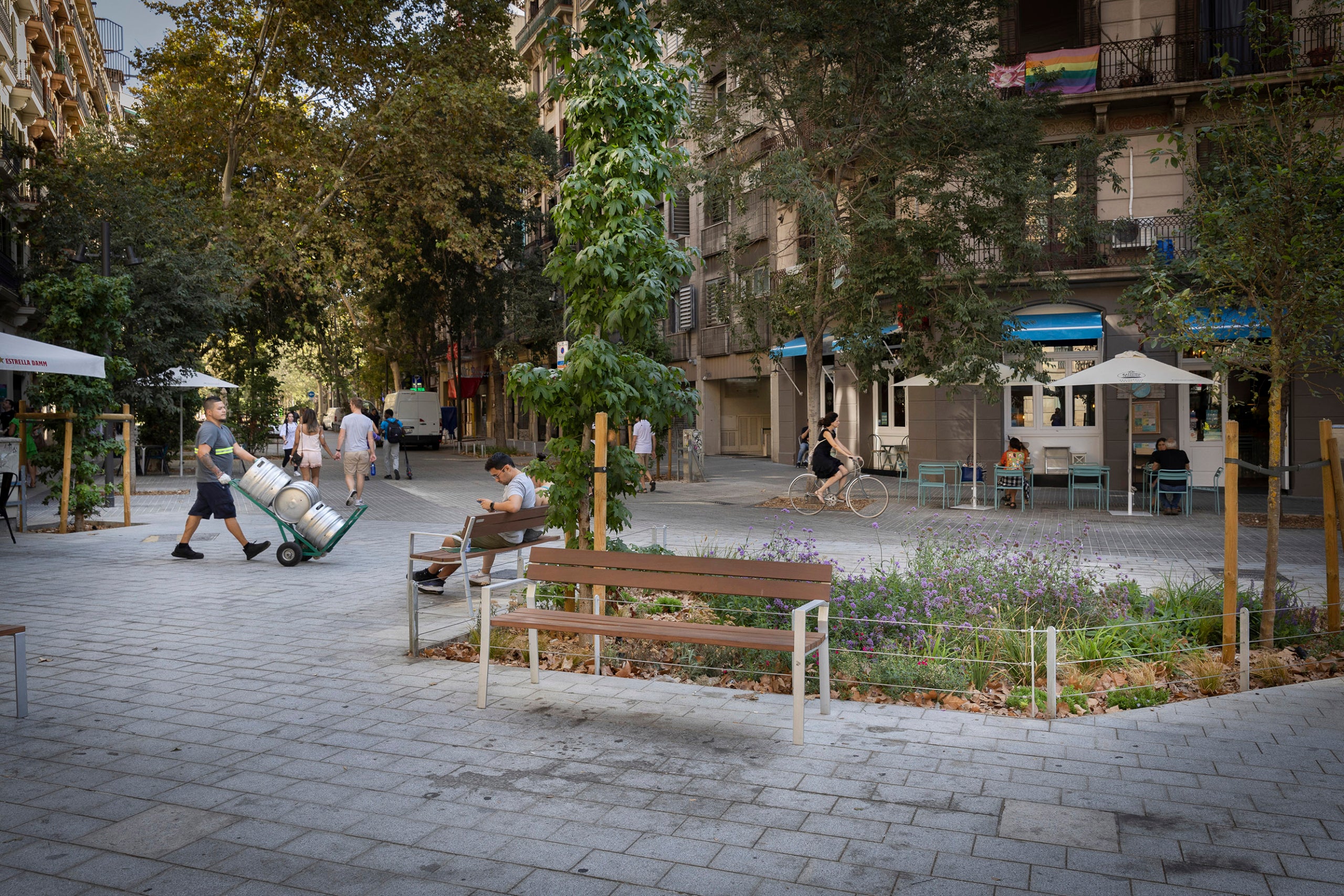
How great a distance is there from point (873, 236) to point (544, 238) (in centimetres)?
2816

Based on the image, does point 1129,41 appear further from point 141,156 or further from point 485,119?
point 141,156

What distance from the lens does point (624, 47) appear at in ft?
24.7

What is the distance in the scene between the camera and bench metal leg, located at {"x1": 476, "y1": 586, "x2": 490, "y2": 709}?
19.4ft

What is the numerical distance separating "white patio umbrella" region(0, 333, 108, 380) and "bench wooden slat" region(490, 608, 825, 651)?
896 cm

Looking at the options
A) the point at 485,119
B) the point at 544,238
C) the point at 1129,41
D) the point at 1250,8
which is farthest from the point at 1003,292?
the point at 544,238

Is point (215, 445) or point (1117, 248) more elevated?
point (1117, 248)

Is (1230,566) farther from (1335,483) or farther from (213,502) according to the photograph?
(213,502)

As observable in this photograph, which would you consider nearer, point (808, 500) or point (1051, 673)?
point (1051, 673)

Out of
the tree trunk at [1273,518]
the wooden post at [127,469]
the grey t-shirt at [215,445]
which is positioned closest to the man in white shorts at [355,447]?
the wooden post at [127,469]

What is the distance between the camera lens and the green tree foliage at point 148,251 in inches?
897

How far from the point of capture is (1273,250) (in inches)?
307

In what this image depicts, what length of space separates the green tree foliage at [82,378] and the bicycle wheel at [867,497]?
1124 centimetres

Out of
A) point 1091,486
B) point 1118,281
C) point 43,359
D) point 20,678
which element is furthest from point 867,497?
point 20,678

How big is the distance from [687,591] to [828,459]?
39.7 feet
